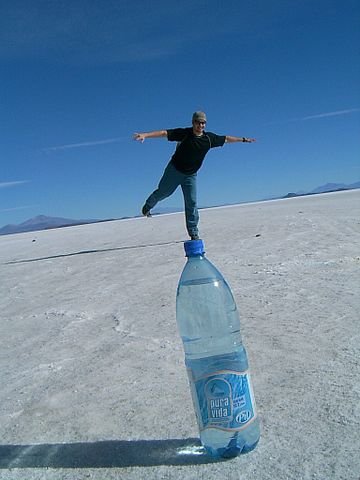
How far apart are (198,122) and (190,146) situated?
12.9 inches

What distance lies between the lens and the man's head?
460 cm

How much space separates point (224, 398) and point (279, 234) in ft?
13.9

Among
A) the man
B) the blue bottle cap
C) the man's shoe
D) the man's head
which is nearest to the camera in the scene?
the blue bottle cap

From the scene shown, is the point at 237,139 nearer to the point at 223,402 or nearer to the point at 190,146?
the point at 190,146

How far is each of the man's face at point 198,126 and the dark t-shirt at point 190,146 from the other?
0.06m

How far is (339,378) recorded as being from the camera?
1535mm

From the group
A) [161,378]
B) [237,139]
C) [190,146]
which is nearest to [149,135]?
[190,146]

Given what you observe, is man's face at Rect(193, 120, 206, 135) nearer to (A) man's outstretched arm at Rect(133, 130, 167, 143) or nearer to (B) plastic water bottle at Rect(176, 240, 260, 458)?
(A) man's outstretched arm at Rect(133, 130, 167, 143)

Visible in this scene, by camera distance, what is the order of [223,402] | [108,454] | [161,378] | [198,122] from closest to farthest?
[223,402] → [108,454] → [161,378] → [198,122]

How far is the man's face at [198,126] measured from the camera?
4637 millimetres

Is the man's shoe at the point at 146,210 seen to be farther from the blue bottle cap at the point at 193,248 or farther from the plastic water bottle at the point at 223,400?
the blue bottle cap at the point at 193,248

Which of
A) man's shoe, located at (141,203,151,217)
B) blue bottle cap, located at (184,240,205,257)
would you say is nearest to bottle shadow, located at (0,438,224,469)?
blue bottle cap, located at (184,240,205,257)

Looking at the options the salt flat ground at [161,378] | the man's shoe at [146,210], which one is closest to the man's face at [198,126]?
the man's shoe at [146,210]

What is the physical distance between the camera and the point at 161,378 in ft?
5.73
